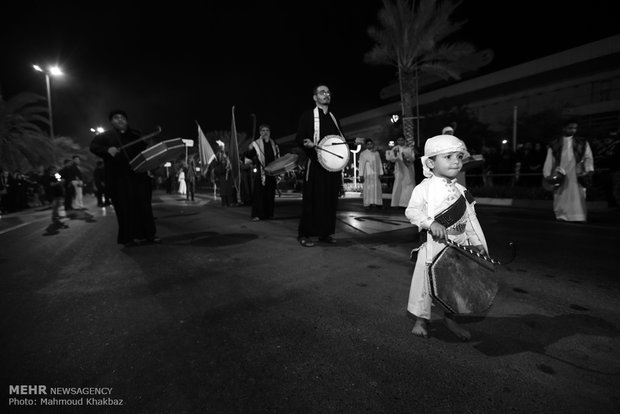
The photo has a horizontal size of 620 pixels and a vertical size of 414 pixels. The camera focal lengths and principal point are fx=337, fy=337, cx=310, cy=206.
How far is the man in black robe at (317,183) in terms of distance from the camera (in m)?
4.93

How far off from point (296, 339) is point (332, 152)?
3170 mm

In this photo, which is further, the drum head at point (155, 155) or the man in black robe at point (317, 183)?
the drum head at point (155, 155)

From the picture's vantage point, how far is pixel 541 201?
10391 mm

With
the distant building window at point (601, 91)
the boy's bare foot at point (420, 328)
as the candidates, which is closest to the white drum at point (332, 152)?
the boy's bare foot at point (420, 328)

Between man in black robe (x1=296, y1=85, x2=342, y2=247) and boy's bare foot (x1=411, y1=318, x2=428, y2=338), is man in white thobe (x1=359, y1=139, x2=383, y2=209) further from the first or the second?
boy's bare foot (x1=411, y1=318, x2=428, y2=338)

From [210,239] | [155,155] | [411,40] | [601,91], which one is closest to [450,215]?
[210,239]

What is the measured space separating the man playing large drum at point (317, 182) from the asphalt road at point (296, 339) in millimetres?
882

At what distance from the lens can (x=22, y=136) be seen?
2134cm

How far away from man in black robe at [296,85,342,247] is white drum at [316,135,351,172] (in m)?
0.14

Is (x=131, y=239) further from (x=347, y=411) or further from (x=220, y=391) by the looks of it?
(x=347, y=411)

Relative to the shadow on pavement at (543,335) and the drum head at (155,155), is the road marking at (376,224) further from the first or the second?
the shadow on pavement at (543,335)

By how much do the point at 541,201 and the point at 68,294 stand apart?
11893 mm

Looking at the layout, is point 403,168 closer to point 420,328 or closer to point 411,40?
point 420,328

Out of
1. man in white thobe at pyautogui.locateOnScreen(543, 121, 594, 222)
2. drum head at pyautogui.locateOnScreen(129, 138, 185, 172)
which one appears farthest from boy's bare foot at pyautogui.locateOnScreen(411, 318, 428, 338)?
man in white thobe at pyautogui.locateOnScreen(543, 121, 594, 222)
